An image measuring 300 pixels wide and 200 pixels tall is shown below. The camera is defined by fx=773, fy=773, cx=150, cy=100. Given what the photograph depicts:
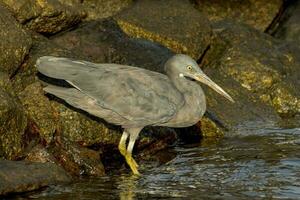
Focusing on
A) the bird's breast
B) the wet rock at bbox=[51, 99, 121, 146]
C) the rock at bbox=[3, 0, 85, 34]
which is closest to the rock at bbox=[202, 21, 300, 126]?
→ the rock at bbox=[3, 0, 85, 34]

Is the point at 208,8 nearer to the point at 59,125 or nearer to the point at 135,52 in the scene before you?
the point at 135,52

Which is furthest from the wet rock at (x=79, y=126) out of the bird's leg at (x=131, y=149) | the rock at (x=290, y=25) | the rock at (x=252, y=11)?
the rock at (x=252, y=11)

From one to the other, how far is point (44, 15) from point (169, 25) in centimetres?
349

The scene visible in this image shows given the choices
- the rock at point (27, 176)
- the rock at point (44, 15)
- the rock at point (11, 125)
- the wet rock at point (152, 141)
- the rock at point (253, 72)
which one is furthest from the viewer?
the rock at point (253, 72)

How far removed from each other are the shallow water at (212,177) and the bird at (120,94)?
527mm

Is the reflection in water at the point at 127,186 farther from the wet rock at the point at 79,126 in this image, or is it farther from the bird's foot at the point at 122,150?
the wet rock at the point at 79,126

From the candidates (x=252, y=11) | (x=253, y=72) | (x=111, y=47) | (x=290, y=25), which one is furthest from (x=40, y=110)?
(x=252, y=11)

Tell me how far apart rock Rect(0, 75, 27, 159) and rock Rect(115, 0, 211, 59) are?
482cm

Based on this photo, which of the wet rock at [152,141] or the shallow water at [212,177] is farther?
the wet rock at [152,141]

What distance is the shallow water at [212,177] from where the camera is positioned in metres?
7.35

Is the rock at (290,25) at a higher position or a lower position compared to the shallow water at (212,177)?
higher

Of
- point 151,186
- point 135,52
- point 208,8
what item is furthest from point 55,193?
point 208,8

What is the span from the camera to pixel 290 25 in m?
16.4

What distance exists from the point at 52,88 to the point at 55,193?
5.02 ft
